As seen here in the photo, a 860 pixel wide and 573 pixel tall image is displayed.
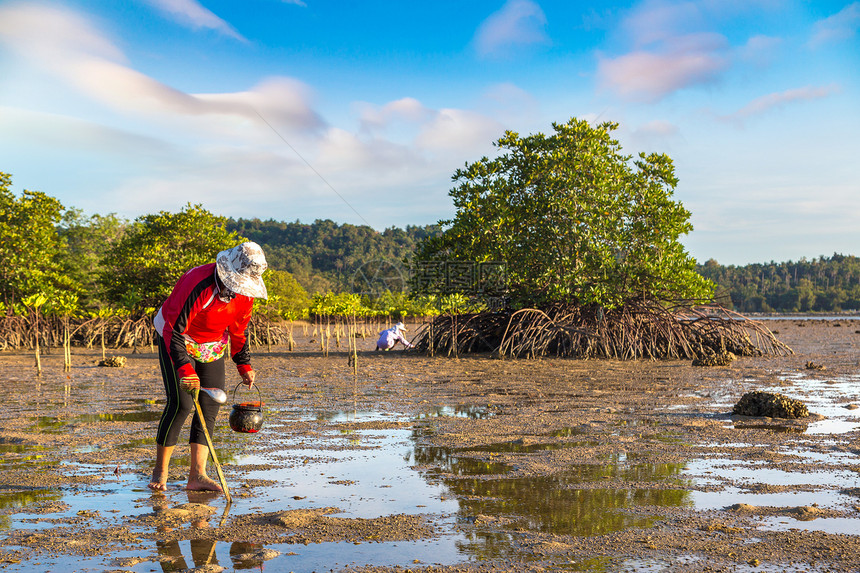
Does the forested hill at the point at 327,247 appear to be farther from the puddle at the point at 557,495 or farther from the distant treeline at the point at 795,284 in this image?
the puddle at the point at 557,495

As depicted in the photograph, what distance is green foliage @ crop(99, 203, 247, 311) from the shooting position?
19.2 metres

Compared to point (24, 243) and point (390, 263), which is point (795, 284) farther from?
point (24, 243)

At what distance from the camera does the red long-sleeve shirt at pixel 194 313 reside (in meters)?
4.34

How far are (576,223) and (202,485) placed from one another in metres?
11.8

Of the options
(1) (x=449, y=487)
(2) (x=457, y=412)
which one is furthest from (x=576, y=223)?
(1) (x=449, y=487)

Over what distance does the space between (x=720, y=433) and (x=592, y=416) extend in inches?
52.4

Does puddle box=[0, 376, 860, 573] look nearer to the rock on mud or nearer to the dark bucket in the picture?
the dark bucket

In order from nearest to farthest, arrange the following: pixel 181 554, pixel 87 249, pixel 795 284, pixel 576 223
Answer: pixel 181 554 → pixel 576 223 → pixel 87 249 → pixel 795 284

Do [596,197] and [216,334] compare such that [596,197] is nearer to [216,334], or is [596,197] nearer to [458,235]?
[458,235]

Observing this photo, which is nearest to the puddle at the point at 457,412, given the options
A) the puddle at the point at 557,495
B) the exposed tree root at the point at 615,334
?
the puddle at the point at 557,495

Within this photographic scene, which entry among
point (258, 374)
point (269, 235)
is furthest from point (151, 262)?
point (269, 235)

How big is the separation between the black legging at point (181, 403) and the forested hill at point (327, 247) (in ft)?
173

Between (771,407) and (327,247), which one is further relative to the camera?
(327,247)

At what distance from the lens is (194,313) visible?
14.4 ft
